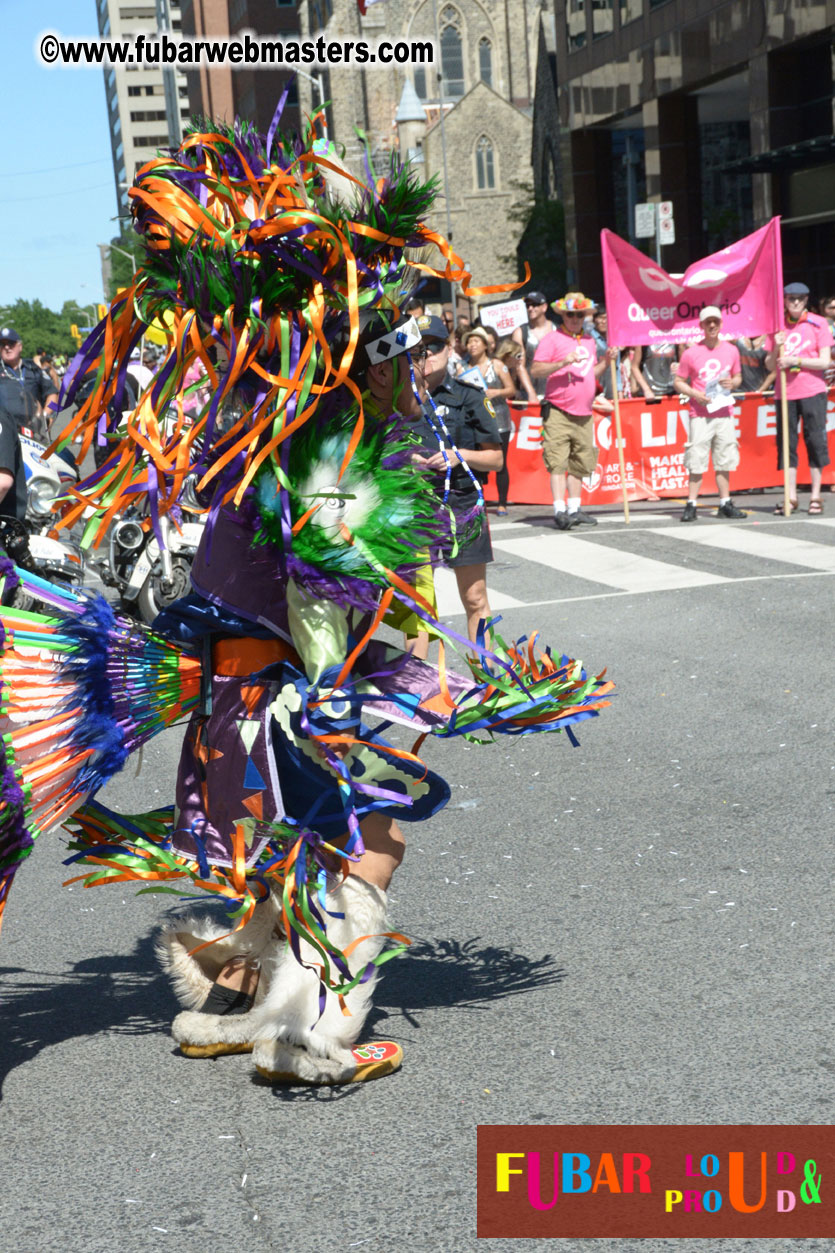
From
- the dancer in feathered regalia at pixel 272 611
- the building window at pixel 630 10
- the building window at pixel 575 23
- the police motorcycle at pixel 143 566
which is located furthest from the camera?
the building window at pixel 575 23

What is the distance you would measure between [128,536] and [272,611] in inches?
292

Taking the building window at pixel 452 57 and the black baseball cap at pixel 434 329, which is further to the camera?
the building window at pixel 452 57

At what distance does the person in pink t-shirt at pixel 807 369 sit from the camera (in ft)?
45.6

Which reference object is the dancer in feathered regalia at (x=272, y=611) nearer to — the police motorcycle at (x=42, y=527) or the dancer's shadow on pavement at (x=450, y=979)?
the dancer's shadow on pavement at (x=450, y=979)

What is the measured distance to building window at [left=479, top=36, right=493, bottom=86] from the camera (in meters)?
86.2

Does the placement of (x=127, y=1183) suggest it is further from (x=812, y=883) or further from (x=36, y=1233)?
(x=812, y=883)

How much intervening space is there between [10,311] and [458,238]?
11254 centimetres

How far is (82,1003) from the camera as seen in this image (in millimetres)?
4156

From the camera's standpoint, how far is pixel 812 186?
25000mm

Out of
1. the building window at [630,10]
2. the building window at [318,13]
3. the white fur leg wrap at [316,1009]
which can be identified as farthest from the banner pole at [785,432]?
the building window at [318,13]

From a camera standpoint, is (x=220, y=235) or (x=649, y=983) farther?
(x=649, y=983)

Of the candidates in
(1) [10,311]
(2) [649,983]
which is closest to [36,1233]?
(2) [649,983]

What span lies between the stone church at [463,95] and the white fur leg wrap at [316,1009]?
74.8 metres

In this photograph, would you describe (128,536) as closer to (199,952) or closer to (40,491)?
(40,491)
